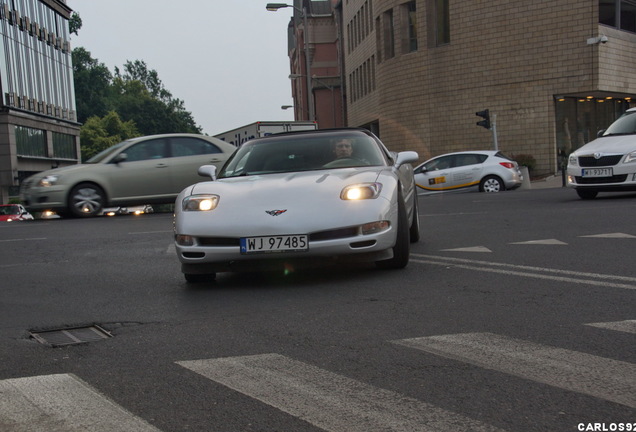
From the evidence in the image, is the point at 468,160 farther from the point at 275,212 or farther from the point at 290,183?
the point at 275,212

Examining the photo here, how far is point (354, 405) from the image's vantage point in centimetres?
339

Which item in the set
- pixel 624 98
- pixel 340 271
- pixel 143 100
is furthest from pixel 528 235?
pixel 143 100

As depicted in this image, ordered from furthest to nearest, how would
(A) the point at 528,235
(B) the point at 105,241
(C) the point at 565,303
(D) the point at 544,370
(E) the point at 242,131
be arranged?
(E) the point at 242,131, (B) the point at 105,241, (A) the point at 528,235, (C) the point at 565,303, (D) the point at 544,370

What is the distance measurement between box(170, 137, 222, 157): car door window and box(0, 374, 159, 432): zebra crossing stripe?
545 inches

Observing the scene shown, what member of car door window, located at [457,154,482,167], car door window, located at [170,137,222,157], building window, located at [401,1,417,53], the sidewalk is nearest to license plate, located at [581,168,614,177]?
car door window, located at [170,137,222,157]

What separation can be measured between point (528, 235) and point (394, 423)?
7151mm

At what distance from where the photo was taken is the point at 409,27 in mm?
41656

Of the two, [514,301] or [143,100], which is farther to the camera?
[143,100]

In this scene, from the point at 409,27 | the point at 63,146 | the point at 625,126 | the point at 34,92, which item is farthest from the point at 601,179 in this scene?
the point at 63,146

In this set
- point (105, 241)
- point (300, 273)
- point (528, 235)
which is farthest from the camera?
point (105, 241)

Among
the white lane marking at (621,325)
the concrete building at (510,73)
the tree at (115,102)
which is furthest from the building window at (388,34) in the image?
the tree at (115,102)

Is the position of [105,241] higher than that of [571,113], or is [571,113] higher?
[571,113]

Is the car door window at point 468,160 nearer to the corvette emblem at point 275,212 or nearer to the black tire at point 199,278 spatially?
the black tire at point 199,278

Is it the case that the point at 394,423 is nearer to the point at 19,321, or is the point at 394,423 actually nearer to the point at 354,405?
the point at 354,405
